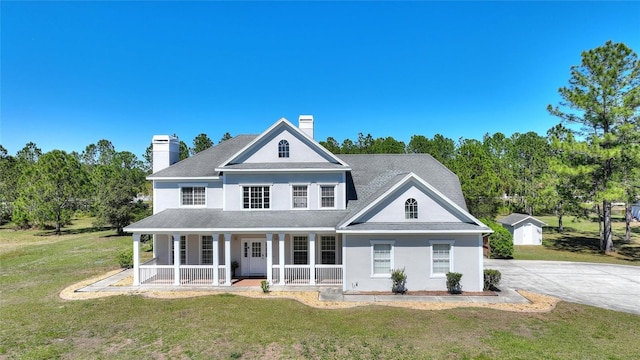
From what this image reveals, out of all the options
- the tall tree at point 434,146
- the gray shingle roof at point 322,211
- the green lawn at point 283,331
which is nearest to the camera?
the green lawn at point 283,331

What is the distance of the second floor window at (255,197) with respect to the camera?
19.9 metres

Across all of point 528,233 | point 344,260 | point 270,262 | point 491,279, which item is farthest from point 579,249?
point 270,262

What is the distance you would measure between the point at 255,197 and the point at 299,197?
8.70ft

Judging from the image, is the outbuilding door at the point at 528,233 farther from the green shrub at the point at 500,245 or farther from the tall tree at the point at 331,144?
the tall tree at the point at 331,144

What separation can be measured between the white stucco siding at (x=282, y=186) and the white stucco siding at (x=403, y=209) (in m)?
2.87

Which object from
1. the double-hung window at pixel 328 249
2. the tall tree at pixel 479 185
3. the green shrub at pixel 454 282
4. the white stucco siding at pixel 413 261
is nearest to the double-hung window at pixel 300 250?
the double-hung window at pixel 328 249

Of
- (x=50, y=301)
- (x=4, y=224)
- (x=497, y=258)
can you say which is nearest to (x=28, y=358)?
(x=50, y=301)

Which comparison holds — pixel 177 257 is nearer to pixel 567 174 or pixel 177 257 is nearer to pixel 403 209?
pixel 403 209

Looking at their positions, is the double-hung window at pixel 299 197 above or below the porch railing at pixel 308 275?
above

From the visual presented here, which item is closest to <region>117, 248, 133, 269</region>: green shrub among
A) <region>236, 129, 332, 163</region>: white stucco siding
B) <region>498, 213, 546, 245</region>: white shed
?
<region>236, 129, 332, 163</region>: white stucco siding

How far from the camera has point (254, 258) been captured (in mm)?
19953

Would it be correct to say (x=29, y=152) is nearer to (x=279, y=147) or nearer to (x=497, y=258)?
(x=279, y=147)

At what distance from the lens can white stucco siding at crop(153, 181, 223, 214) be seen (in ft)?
67.8

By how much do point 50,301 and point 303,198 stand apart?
1329 centimetres
